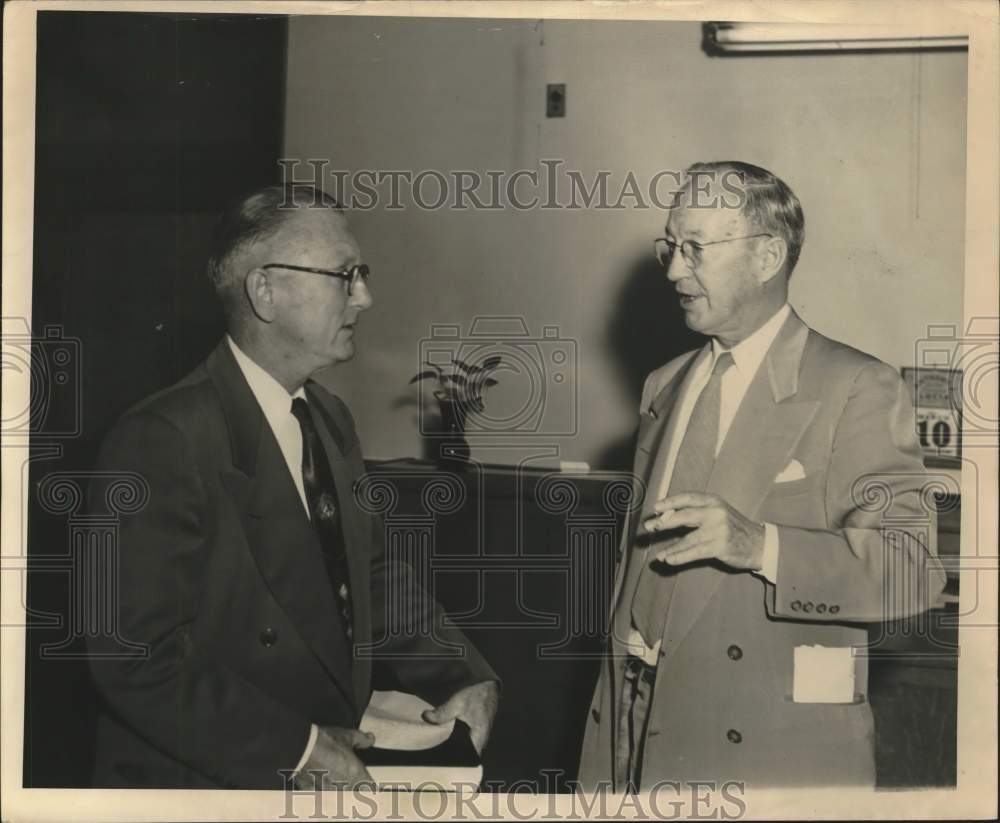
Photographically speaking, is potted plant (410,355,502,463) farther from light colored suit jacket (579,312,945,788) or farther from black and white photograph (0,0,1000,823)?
light colored suit jacket (579,312,945,788)

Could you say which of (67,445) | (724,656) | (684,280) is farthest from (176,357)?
(724,656)

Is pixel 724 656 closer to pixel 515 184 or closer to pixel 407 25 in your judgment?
pixel 515 184

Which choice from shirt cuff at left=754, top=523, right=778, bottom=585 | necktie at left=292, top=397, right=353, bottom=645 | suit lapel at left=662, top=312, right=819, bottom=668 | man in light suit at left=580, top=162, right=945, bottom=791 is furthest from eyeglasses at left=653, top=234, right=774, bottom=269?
necktie at left=292, top=397, right=353, bottom=645

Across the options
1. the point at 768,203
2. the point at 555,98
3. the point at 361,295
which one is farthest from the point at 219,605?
the point at 768,203

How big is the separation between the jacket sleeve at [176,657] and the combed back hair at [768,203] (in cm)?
129

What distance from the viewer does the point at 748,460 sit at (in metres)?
2.38

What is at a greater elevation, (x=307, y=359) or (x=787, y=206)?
(x=787, y=206)

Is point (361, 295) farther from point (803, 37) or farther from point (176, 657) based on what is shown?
point (803, 37)

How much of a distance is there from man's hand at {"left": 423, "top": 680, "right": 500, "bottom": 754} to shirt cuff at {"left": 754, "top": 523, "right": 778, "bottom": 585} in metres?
0.63

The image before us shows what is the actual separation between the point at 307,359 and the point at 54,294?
1.90 feet

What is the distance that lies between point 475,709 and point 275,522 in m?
0.60

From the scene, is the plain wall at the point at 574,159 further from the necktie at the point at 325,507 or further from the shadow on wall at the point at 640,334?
the necktie at the point at 325,507

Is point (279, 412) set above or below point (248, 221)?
below

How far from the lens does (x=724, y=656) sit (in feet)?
7.80
